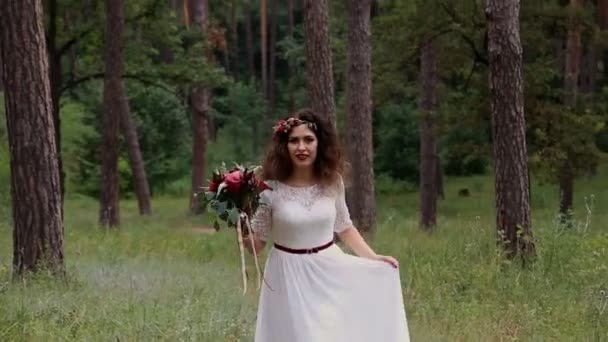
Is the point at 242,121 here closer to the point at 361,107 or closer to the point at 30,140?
Answer: the point at 361,107

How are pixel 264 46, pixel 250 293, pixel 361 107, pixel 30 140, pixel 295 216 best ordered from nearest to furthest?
pixel 295 216, pixel 250 293, pixel 30 140, pixel 361 107, pixel 264 46

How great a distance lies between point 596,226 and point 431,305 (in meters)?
14.9

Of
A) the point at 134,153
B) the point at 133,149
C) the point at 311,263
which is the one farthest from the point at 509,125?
the point at 134,153

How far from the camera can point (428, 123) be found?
22.7 m

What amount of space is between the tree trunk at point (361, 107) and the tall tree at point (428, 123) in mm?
3384

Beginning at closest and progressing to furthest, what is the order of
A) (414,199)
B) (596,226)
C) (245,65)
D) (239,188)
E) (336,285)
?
(239,188)
(336,285)
(596,226)
(414,199)
(245,65)

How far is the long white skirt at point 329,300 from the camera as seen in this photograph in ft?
19.4

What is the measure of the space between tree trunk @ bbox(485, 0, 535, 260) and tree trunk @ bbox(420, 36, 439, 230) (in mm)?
9282

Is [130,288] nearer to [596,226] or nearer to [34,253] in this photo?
[34,253]

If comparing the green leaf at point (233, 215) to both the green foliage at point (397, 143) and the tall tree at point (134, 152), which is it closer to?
the tall tree at point (134, 152)

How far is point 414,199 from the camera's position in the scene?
3803 cm

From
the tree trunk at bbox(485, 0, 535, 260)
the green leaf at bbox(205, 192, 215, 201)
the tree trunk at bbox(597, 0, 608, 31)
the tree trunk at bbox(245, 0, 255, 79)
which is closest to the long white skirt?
the green leaf at bbox(205, 192, 215, 201)

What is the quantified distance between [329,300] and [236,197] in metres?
0.91

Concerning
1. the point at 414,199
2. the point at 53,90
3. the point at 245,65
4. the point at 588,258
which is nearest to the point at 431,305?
the point at 588,258
